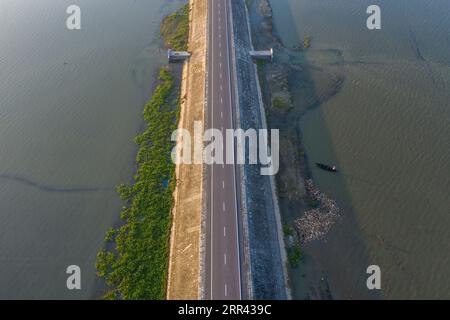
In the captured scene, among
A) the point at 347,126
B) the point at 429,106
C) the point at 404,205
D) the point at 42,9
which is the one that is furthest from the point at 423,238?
the point at 42,9

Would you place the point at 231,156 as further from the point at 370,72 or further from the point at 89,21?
the point at 89,21

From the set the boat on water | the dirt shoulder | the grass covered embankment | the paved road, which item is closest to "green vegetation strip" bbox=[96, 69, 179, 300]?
the grass covered embankment

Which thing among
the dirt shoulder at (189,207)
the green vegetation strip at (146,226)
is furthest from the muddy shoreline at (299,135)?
the green vegetation strip at (146,226)

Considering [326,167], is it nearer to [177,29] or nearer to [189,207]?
[189,207]

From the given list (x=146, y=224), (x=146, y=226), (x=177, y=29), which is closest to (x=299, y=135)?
(x=146, y=224)

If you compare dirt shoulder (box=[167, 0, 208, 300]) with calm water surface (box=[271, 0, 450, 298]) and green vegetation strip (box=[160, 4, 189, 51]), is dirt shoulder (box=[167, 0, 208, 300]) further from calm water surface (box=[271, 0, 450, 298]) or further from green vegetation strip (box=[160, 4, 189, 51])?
calm water surface (box=[271, 0, 450, 298])

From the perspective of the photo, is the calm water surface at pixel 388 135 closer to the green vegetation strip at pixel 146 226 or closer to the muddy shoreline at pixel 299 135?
the muddy shoreline at pixel 299 135

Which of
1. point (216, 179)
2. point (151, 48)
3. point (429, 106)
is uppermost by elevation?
point (151, 48)
